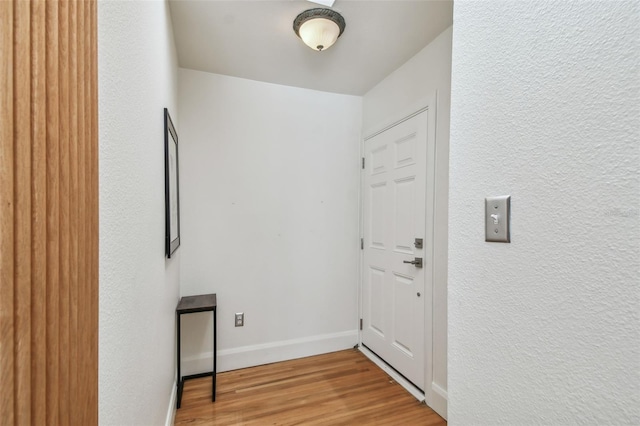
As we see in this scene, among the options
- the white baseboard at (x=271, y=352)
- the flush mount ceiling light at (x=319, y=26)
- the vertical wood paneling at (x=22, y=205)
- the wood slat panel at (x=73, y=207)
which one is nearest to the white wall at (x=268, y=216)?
the white baseboard at (x=271, y=352)

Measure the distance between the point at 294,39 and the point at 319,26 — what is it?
0.33 m

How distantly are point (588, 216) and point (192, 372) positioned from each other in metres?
2.56

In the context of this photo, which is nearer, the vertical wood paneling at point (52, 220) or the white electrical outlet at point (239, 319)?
the vertical wood paneling at point (52, 220)

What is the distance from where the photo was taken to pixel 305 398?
197 cm

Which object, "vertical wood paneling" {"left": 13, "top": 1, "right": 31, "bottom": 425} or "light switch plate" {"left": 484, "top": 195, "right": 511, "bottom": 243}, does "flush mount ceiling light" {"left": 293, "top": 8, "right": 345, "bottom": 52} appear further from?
"vertical wood paneling" {"left": 13, "top": 1, "right": 31, "bottom": 425}

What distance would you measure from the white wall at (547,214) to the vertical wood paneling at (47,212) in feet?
2.72

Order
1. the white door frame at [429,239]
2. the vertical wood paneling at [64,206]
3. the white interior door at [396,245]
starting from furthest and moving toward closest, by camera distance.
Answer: the white interior door at [396,245]
the white door frame at [429,239]
the vertical wood paneling at [64,206]

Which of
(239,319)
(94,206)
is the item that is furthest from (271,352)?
(94,206)

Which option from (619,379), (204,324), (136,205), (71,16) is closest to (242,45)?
(136,205)

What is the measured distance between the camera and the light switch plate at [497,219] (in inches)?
25.5

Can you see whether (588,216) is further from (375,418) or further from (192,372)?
(192,372)

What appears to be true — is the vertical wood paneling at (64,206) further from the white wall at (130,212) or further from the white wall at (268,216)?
the white wall at (268,216)

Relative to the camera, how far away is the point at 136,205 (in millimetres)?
896

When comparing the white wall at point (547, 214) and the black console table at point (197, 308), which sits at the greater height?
the white wall at point (547, 214)
